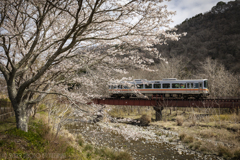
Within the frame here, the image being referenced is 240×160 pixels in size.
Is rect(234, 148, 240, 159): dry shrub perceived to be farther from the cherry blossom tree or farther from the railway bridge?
the cherry blossom tree

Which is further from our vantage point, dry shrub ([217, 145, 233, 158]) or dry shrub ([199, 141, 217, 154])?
dry shrub ([199, 141, 217, 154])

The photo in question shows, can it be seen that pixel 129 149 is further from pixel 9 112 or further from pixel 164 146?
pixel 9 112

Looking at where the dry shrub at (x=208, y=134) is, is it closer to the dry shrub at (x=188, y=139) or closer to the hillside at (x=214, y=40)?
the dry shrub at (x=188, y=139)

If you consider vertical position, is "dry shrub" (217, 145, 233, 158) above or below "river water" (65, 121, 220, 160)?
above

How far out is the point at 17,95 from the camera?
15.8 ft

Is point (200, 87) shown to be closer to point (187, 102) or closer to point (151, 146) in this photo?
point (187, 102)

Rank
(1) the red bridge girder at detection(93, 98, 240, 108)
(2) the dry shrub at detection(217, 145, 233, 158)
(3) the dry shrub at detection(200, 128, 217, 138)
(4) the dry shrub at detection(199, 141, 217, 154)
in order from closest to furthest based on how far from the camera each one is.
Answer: (2) the dry shrub at detection(217, 145, 233, 158), (4) the dry shrub at detection(199, 141, 217, 154), (3) the dry shrub at detection(200, 128, 217, 138), (1) the red bridge girder at detection(93, 98, 240, 108)

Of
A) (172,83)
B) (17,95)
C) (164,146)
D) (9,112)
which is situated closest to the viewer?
(17,95)

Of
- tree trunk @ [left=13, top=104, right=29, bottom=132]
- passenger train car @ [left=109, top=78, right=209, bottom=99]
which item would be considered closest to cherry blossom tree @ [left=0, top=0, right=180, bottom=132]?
tree trunk @ [left=13, top=104, right=29, bottom=132]

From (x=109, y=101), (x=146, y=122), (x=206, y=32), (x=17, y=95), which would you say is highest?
(x=206, y=32)

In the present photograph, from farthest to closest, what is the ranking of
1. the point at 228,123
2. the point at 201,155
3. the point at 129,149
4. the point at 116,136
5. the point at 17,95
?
the point at 228,123, the point at 116,136, the point at 129,149, the point at 201,155, the point at 17,95

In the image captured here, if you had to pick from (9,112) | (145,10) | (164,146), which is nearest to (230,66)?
(164,146)

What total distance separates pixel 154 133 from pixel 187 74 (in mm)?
23241

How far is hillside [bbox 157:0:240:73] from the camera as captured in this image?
39.9m
